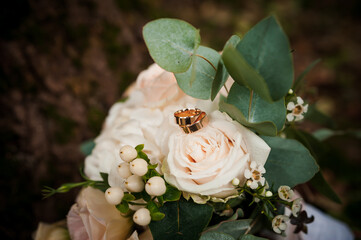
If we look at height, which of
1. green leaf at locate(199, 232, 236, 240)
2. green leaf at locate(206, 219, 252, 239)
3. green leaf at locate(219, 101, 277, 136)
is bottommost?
green leaf at locate(206, 219, 252, 239)

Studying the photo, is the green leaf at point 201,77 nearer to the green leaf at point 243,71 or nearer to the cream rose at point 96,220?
the green leaf at point 243,71

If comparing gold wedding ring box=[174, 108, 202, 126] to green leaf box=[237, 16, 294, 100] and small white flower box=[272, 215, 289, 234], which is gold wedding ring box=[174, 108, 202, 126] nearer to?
green leaf box=[237, 16, 294, 100]

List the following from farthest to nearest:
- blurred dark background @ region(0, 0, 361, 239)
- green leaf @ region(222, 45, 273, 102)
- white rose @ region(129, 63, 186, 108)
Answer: blurred dark background @ region(0, 0, 361, 239), white rose @ region(129, 63, 186, 108), green leaf @ region(222, 45, 273, 102)

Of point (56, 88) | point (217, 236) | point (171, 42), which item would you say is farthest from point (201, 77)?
point (56, 88)

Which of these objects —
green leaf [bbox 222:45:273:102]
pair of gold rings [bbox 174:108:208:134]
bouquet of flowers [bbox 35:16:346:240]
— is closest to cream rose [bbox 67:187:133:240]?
bouquet of flowers [bbox 35:16:346:240]

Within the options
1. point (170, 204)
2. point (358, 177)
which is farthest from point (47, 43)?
point (358, 177)

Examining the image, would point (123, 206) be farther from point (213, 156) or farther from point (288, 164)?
point (288, 164)
